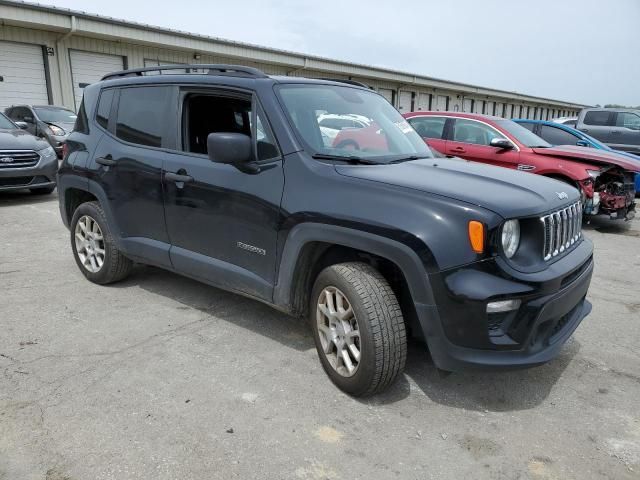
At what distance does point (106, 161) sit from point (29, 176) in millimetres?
5311

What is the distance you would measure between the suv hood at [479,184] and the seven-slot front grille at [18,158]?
7.41m

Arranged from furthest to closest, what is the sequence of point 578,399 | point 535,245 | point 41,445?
1. point 578,399
2. point 535,245
3. point 41,445

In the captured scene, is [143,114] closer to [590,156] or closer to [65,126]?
[590,156]

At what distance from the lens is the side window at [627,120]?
45.4 ft

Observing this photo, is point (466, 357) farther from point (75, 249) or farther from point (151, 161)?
point (75, 249)

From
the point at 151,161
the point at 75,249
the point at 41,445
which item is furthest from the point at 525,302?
the point at 75,249

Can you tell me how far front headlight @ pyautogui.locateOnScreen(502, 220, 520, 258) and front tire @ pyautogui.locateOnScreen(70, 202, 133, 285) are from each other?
10.6 ft

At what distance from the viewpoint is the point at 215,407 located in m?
2.79

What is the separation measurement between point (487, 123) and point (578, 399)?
6219 millimetres

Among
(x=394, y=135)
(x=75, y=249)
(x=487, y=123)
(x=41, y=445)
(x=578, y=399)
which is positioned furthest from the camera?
(x=487, y=123)

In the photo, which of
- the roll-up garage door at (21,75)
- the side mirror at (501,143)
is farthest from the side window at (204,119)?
the roll-up garage door at (21,75)

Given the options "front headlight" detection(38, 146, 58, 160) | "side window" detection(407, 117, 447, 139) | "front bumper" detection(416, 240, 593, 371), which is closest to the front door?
"front bumper" detection(416, 240, 593, 371)

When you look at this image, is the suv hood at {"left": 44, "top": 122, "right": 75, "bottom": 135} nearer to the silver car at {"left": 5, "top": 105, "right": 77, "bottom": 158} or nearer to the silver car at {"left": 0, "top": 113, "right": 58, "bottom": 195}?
the silver car at {"left": 5, "top": 105, "right": 77, "bottom": 158}

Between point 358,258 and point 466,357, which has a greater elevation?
point 358,258
